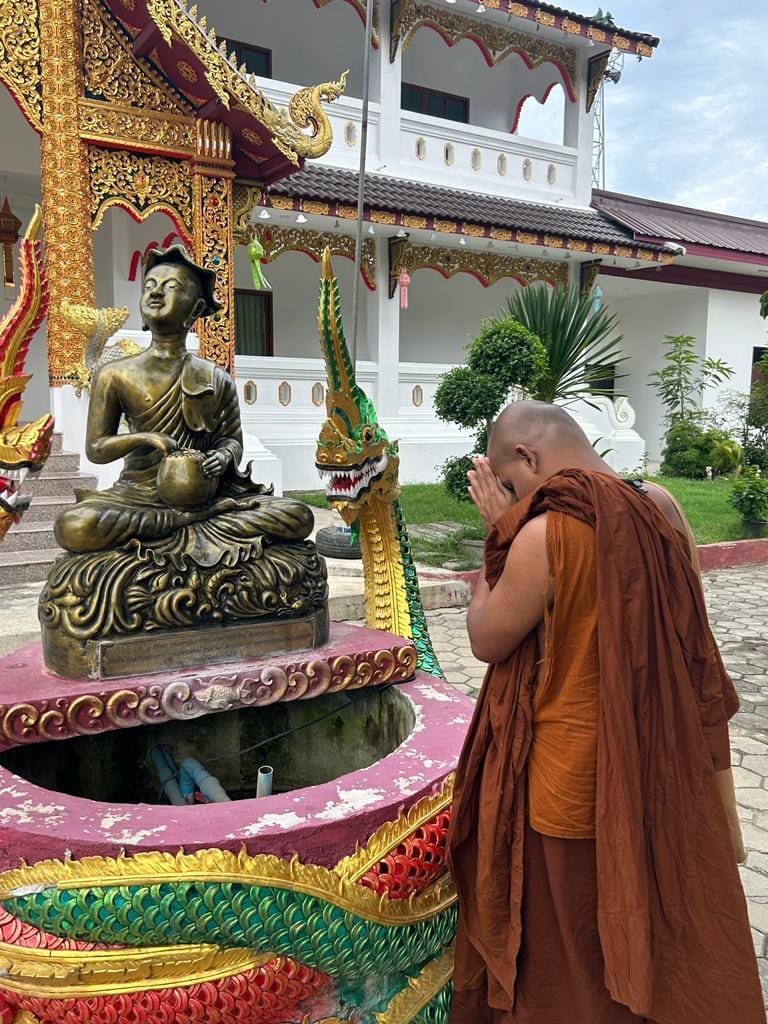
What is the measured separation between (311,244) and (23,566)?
5.72 metres

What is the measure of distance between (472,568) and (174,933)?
18.1ft

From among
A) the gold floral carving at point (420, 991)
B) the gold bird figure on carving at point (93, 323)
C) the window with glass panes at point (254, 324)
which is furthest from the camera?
the window with glass panes at point (254, 324)

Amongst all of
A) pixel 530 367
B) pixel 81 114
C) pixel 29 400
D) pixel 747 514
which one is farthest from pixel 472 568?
pixel 29 400

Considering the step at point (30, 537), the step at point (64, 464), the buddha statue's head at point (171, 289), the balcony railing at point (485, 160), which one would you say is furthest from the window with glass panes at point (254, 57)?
the buddha statue's head at point (171, 289)

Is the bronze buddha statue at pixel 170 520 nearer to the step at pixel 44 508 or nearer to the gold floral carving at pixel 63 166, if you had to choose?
the step at pixel 44 508

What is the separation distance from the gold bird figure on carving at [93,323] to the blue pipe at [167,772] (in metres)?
3.90

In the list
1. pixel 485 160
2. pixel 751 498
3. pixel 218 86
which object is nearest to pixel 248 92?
pixel 218 86

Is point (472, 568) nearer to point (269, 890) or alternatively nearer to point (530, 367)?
point (530, 367)

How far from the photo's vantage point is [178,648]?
203 cm

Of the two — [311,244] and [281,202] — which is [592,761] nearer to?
[281,202]

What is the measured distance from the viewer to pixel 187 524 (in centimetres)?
210

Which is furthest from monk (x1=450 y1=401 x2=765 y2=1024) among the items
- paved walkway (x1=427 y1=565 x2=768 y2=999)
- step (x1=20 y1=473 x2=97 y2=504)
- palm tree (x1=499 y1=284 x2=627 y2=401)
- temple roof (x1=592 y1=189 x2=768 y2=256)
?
temple roof (x1=592 y1=189 x2=768 y2=256)

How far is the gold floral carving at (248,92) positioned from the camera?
19.9ft

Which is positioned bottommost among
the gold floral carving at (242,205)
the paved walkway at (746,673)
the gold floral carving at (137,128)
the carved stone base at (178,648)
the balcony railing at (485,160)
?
the paved walkway at (746,673)
